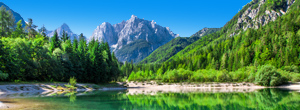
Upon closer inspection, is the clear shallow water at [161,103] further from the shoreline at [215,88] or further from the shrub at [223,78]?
the shrub at [223,78]

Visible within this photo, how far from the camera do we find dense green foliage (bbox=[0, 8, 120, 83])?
4625cm

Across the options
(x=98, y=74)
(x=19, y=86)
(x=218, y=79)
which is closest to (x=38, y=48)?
(x=19, y=86)

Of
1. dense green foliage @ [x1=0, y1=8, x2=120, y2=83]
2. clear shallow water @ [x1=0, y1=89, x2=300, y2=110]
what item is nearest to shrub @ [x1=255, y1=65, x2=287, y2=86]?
clear shallow water @ [x1=0, y1=89, x2=300, y2=110]

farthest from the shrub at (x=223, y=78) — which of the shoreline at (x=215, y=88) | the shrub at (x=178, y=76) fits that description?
the shrub at (x=178, y=76)

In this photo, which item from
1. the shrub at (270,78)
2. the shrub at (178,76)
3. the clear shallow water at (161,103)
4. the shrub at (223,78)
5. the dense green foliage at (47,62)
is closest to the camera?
the clear shallow water at (161,103)

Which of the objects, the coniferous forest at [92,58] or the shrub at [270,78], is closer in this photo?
the coniferous forest at [92,58]

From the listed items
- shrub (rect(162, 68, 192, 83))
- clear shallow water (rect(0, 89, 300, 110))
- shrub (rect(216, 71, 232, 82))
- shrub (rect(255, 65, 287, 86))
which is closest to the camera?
clear shallow water (rect(0, 89, 300, 110))

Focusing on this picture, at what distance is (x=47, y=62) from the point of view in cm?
5488

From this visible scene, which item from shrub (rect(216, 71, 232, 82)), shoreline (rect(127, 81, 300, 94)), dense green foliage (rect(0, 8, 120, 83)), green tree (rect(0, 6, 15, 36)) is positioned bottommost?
shoreline (rect(127, 81, 300, 94))

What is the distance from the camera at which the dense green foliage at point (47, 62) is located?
46250 millimetres

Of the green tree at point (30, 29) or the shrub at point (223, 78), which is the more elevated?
the green tree at point (30, 29)

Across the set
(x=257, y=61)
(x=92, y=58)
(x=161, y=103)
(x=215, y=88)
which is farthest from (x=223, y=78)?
(x=161, y=103)

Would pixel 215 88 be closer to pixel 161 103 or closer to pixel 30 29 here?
pixel 161 103

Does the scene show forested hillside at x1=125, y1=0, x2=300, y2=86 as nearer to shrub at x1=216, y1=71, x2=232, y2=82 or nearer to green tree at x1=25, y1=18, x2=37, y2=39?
shrub at x1=216, y1=71, x2=232, y2=82
